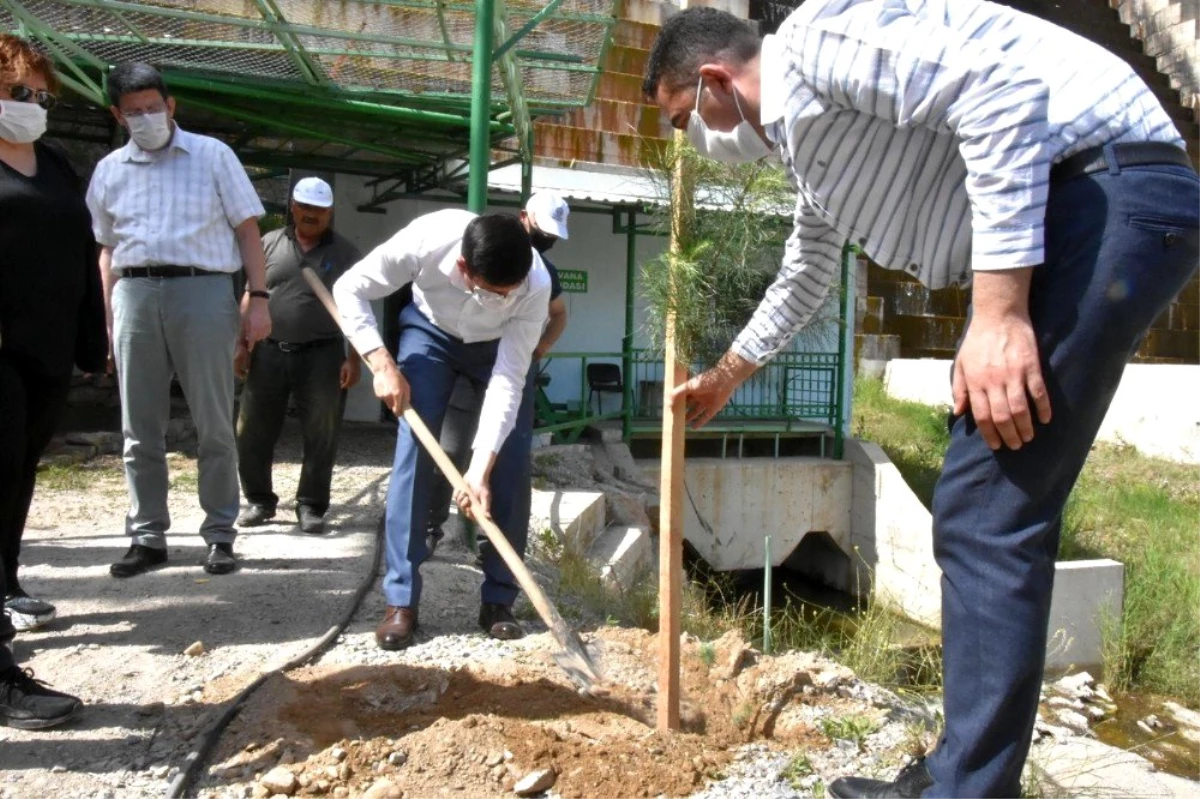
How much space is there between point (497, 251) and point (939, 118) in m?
1.79

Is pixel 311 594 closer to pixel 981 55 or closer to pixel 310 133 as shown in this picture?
pixel 981 55

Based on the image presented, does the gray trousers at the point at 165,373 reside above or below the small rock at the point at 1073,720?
above

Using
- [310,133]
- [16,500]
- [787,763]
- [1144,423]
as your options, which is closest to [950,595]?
[787,763]

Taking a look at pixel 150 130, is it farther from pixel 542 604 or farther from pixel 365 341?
pixel 542 604

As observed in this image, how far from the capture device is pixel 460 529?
212 inches

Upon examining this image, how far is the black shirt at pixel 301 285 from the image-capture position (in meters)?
5.52

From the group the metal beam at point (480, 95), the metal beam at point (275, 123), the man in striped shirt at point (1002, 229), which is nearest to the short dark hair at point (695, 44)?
the man in striped shirt at point (1002, 229)

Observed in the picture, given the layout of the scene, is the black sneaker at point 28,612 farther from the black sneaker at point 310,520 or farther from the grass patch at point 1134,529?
the grass patch at point 1134,529

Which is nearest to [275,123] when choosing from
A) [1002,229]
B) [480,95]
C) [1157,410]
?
[480,95]

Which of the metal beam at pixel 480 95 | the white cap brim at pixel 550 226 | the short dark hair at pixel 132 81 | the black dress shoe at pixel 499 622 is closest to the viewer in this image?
the black dress shoe at pixel 499 622

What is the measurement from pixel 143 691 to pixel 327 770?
0.84m

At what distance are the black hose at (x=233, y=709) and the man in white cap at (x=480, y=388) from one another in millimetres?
581

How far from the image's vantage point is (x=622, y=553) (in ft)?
23.6

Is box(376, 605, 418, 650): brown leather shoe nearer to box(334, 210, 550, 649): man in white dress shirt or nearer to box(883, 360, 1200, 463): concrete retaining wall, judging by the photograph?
box(334, 210, 550, 649): man in white dress shirt
